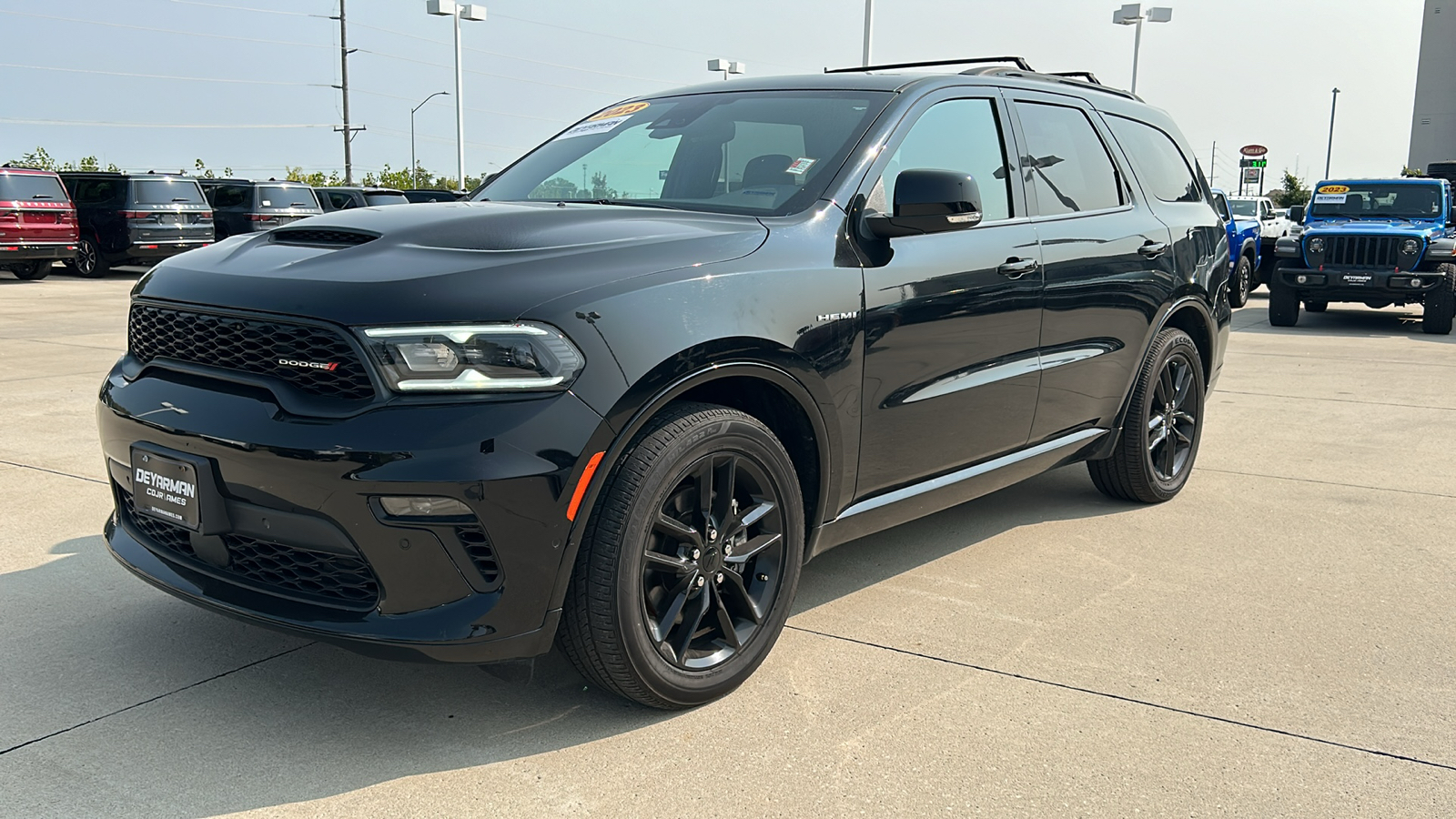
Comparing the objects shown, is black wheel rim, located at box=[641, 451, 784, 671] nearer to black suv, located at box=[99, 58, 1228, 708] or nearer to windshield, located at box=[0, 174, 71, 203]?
black suv, located at box=[99, 58, 1228, 708]

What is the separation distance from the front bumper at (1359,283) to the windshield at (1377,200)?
1.15 meters

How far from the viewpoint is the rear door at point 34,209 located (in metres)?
18.5

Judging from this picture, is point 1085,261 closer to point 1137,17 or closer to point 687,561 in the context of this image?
point 687,561

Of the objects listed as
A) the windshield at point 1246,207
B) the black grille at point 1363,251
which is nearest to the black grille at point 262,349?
the black grille at point 1363,251

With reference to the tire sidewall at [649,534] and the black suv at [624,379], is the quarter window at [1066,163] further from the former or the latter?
the tire sidewall at [649,534]

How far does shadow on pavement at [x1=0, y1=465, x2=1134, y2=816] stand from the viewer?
107 inches

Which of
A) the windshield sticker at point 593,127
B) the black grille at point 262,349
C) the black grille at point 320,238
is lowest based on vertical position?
the black grille at point 262,349

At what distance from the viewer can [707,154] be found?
3.92 metres

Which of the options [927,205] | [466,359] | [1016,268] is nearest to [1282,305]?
[1016,268]

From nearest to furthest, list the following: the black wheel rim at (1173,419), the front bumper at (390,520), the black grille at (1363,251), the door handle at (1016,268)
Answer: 1. the front bumper at (390,520)
2. the door handle at (1016,268)
3. the black wheel rim at (1173,419)
4. the black grille at (1363,251)

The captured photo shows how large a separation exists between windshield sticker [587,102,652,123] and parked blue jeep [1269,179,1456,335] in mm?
12270

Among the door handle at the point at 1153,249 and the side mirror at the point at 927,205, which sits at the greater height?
the side mirror at the point at 927,205

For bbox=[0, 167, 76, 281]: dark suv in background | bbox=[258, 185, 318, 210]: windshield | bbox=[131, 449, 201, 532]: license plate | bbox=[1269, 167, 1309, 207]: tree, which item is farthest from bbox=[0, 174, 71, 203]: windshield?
bbox=[1269, 167, 1309, 207]: tree

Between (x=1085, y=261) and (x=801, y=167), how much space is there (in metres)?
1.36
